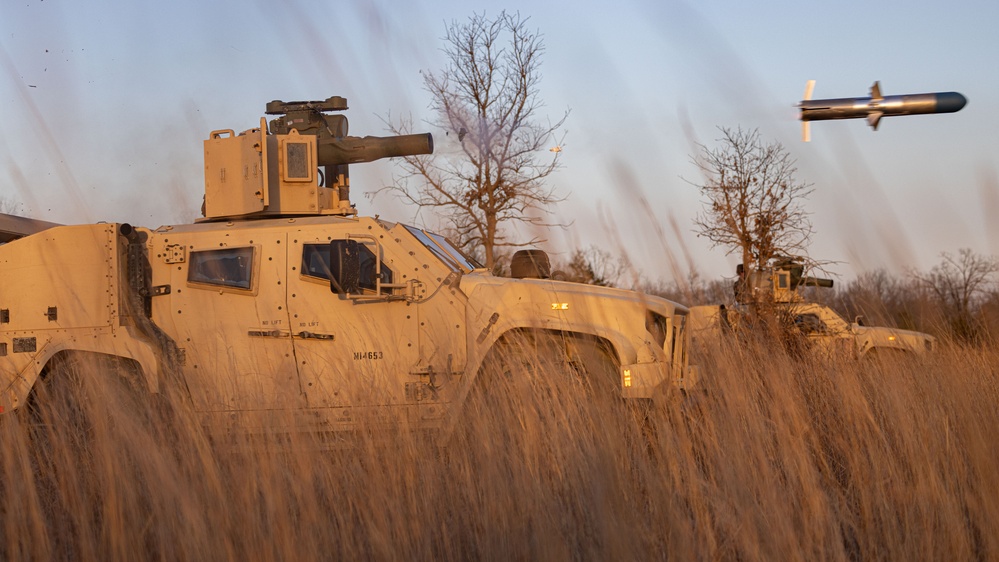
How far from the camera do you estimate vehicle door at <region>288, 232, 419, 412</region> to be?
7.11 metres

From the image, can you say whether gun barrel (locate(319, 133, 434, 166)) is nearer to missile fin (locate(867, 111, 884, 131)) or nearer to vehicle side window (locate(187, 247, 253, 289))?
vehicle side window (locate(187, 247, 253, 289))

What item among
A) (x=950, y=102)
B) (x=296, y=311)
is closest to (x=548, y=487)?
(x=950, y=102)

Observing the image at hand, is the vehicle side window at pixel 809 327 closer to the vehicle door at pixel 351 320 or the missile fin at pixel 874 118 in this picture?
the vehicle door at pixel 351 320

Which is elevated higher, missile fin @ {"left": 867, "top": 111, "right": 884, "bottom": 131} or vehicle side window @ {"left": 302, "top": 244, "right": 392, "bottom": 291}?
missile fin @ {"left": 867, "top": 111, "right": 884, "bottom": 131}

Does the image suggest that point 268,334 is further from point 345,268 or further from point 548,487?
point 548,487

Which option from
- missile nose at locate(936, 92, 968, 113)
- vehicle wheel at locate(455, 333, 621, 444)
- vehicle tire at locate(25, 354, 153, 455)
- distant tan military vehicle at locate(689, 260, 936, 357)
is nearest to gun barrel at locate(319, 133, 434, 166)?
vehicle wheel at locate(455, 333, 621, 444)

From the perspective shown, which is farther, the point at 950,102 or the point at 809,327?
the point at 809,327

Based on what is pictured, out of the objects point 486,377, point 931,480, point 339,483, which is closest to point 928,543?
point 931,480

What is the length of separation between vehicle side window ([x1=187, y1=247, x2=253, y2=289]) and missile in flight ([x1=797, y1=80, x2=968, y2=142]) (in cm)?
435

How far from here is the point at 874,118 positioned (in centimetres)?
488

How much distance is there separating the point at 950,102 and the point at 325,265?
445 centimetres

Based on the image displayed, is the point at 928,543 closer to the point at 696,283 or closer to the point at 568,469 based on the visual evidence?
the point at 568,469

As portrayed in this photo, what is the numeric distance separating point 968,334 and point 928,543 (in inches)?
121

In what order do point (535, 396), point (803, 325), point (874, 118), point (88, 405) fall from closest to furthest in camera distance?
1. point (874, 118)
2. point (535, 396)
3. point (88, 405)
4. point (803, 325)
